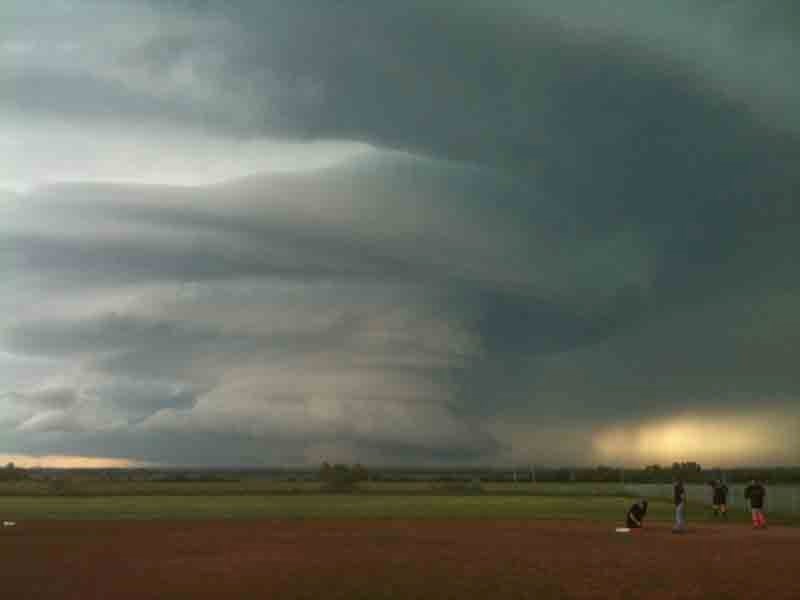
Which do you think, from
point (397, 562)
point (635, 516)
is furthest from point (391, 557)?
point (635, 516)

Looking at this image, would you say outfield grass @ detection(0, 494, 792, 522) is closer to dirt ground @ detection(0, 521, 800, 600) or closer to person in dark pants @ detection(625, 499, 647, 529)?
person in dark pants @ detection(625, 499, 647, 529)

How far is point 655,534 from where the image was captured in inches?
1587

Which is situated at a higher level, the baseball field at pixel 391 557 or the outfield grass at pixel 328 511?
the baseball field at pixel 391 557

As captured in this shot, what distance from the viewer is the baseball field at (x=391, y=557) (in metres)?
23.9

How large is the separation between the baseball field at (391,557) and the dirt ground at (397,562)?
0.06m

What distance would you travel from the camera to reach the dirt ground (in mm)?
23703

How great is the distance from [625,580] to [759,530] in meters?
21.3

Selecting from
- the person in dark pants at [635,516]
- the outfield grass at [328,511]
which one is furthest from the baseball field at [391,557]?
the person in dark pants at [635,516]

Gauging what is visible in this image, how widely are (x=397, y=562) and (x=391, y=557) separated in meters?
1.50

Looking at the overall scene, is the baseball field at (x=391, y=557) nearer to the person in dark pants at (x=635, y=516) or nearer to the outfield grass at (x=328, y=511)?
the outfield grass at (x=328, y=511)

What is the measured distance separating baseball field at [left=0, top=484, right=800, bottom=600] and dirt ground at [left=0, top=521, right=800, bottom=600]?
6 centimetres

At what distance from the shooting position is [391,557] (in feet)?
101

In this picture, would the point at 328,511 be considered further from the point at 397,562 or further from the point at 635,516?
the point at 397,562

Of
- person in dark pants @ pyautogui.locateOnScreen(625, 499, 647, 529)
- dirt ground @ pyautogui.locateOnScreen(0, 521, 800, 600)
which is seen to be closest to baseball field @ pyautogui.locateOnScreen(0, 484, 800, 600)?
dirt ground @ pyautogui.locateOnScreen(0, 521, 800, 600)
